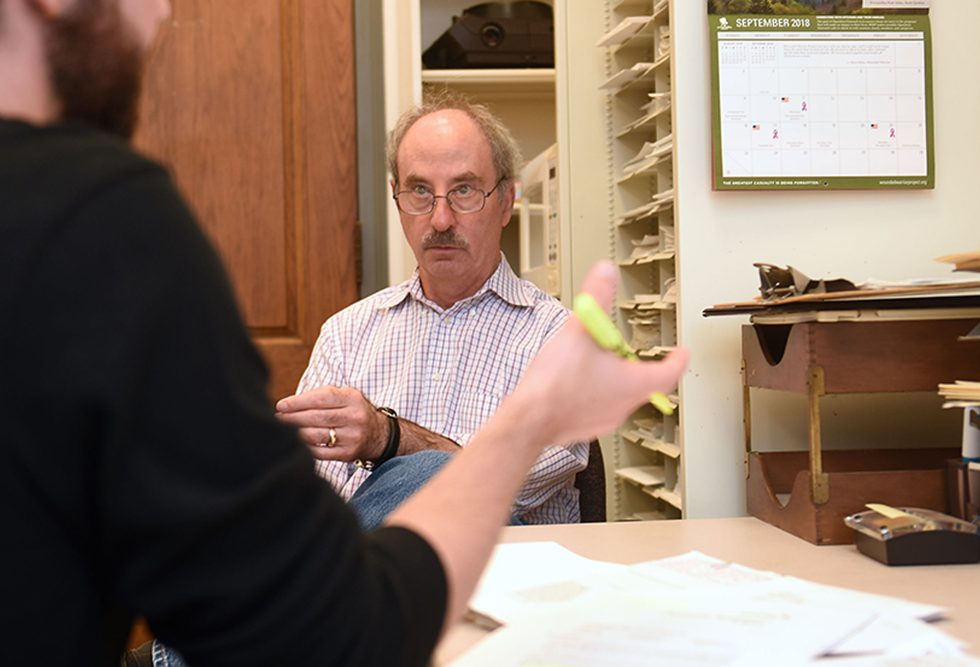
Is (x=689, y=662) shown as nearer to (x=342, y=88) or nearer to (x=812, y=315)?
(x=812, y=315)

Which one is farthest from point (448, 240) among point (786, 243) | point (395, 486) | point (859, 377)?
point (859, 377)

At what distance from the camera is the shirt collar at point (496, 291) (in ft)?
6.47

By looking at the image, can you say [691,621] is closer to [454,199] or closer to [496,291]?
[496,291]

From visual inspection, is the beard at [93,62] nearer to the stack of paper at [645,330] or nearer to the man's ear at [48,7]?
the man's ear at [48,7]

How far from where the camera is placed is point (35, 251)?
1.65 ft

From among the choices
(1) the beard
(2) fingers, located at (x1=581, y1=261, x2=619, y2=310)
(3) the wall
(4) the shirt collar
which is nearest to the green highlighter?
(2) fingers, located at (x1=581, y1=261, x2=619, y2=310)

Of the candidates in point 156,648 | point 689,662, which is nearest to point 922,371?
point 689,662

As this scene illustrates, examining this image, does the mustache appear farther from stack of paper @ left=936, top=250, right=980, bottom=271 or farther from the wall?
stack of paper @ left=936, top=250, right=980, bottom=271

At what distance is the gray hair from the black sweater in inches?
59.9

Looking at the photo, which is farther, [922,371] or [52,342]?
[922,371]

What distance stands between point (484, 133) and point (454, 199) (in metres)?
0.15

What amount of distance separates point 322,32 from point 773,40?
141cm

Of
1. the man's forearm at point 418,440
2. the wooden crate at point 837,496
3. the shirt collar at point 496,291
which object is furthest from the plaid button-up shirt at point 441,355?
the wooden crate at point 837,496

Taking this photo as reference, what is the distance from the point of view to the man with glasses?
1.85m
